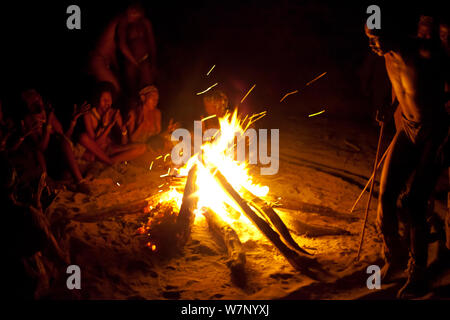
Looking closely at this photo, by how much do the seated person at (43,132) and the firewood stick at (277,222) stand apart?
10.2 feet

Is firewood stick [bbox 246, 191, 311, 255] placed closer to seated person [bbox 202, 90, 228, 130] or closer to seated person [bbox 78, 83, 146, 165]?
seated person [bbox 202, 90, 228, 130]

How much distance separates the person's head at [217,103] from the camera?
7.09 m

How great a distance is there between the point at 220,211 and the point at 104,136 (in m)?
3.29

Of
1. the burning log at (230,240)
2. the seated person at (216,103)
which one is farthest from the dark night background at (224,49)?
the burning log at (230,240)

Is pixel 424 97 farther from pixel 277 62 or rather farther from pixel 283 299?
pixel 277 62

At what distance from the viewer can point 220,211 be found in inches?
225

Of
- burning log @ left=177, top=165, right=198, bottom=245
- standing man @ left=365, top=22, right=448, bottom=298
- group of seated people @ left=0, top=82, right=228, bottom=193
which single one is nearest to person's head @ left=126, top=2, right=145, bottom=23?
group of seated people @ left=0, top=82, right=228, bottom=193

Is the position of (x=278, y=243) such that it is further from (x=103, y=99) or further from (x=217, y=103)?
(x=103, y=99)

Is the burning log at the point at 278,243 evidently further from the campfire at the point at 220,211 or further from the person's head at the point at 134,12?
the person's head at the point at 134,12

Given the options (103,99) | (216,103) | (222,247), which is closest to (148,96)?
(103,99)

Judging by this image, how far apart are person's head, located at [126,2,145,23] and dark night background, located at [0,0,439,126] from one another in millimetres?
948

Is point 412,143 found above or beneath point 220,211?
above

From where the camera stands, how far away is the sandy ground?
4137mm
